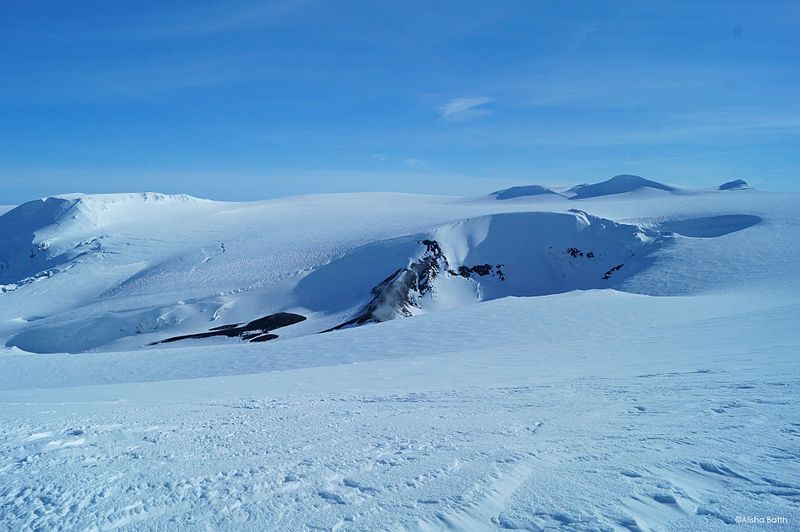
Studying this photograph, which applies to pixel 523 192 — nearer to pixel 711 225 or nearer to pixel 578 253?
pixel 711 225

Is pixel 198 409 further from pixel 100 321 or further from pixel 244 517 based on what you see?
pixel 100 321

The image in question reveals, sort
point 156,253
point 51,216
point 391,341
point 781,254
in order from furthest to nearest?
point 51,216
point 156,253
point 781,254
point 391,341

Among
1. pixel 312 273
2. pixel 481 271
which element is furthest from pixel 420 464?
pixel 481 271

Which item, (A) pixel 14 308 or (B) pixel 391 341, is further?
(A) pixel 14 308

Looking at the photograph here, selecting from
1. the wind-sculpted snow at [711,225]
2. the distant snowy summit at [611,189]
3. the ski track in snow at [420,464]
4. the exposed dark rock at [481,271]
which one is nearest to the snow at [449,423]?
the ski track in snow at [420,464]

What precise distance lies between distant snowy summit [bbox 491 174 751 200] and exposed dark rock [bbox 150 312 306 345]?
6687 centimetres

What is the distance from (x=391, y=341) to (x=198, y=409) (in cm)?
972

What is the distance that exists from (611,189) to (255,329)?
3163 inches

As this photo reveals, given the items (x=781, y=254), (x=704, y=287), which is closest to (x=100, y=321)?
(x=704, y=287)

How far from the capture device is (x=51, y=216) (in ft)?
228

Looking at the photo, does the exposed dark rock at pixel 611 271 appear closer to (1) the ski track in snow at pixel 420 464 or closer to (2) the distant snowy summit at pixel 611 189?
(1) the ski track in snow at pixel 420 464

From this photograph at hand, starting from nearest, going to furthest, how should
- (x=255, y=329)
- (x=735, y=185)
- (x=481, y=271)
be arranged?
1. (x=255, y=329)
2. (x=481, y=271)
3. (x=735, y=185)

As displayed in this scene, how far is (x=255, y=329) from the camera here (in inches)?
1168

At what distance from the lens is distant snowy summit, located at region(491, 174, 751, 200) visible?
290ft
